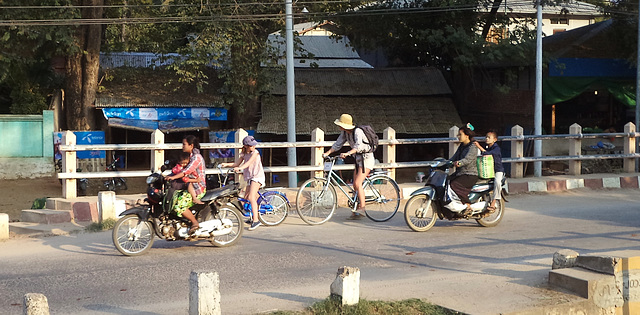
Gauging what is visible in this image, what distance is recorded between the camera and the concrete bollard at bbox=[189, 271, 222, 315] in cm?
588

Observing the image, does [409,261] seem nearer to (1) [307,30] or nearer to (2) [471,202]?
(2) [471,202]

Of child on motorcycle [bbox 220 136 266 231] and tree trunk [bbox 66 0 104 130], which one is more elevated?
tree trunk [bbox 66 0 104 130]

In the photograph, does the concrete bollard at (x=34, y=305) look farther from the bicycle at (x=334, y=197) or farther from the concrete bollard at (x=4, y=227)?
the bicycle at (x=334, y=197)

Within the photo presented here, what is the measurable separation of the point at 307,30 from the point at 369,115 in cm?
529

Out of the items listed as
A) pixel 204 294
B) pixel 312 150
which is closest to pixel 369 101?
pixel 312 150

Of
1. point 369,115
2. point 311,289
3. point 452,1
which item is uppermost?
point 452,1

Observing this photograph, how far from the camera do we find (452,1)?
22219 millimetres

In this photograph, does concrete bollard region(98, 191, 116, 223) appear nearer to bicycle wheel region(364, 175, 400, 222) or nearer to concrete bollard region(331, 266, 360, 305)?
bicycle wheel region(364, 175, 400, 222)

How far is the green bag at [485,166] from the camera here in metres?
11.0

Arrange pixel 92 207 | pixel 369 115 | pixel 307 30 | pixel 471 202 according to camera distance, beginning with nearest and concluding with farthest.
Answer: pixel 471 202 → pixel 92 207 → pixel 369 115 → pixel 307 30

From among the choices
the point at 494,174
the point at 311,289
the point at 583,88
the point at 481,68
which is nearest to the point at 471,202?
the point at 494,174

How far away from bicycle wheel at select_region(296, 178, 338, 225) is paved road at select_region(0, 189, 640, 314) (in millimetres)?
228

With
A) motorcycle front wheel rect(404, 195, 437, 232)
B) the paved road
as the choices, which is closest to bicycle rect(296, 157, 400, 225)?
the paved road

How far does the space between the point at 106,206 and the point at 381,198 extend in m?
4.48
